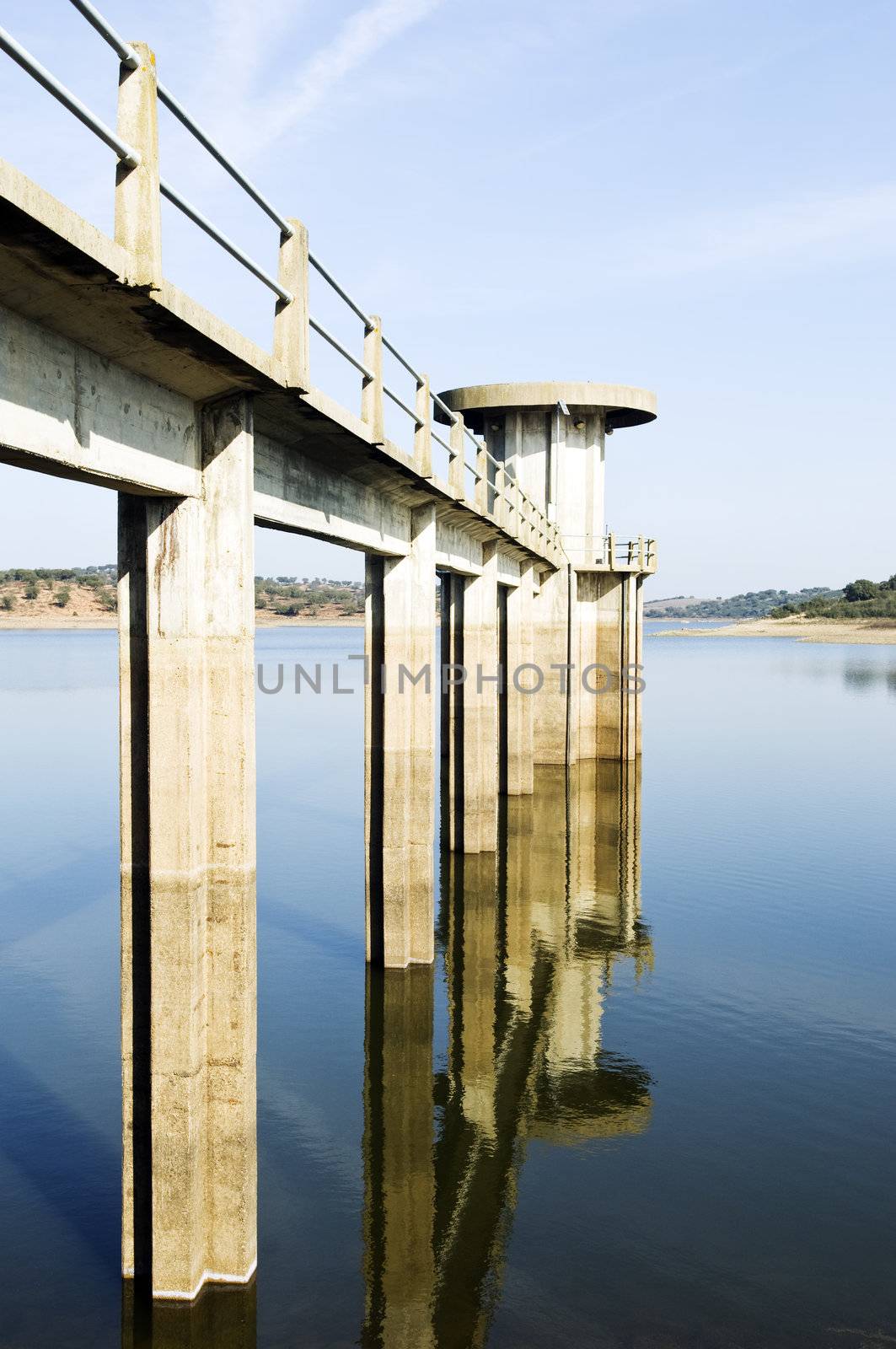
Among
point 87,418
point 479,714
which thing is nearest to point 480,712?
point 479,714

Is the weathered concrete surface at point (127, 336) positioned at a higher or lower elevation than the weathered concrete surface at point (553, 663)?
higher

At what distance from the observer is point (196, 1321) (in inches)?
309

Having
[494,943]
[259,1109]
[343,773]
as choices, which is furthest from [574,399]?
[259,1109]

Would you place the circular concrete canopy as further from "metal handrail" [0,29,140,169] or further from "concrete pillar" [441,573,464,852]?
"metal handrail" [0,29,140,169]

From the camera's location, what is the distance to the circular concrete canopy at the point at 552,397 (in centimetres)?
3356

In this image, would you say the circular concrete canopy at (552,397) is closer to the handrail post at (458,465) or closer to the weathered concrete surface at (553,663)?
the weathered concrete surface at (553,663)

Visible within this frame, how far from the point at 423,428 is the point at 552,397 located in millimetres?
20368

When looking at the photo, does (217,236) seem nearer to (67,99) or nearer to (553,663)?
(67,99)

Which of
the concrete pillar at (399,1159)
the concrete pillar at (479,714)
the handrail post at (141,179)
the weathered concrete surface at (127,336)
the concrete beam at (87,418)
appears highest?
the handrail post at (141,179)

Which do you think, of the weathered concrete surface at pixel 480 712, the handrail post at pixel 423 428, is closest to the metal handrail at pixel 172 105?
the handrail post at pixel 423 428

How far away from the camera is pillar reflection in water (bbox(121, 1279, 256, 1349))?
7.76m

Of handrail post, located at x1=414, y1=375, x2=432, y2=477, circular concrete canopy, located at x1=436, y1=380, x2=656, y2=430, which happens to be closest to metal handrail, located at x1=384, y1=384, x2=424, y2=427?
handrail post, located at x1=414, y1=375, x2=432, y2=477

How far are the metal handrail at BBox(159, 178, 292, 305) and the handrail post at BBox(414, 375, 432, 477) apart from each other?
17.6ft

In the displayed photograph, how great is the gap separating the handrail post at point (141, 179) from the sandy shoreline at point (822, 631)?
464 ft
